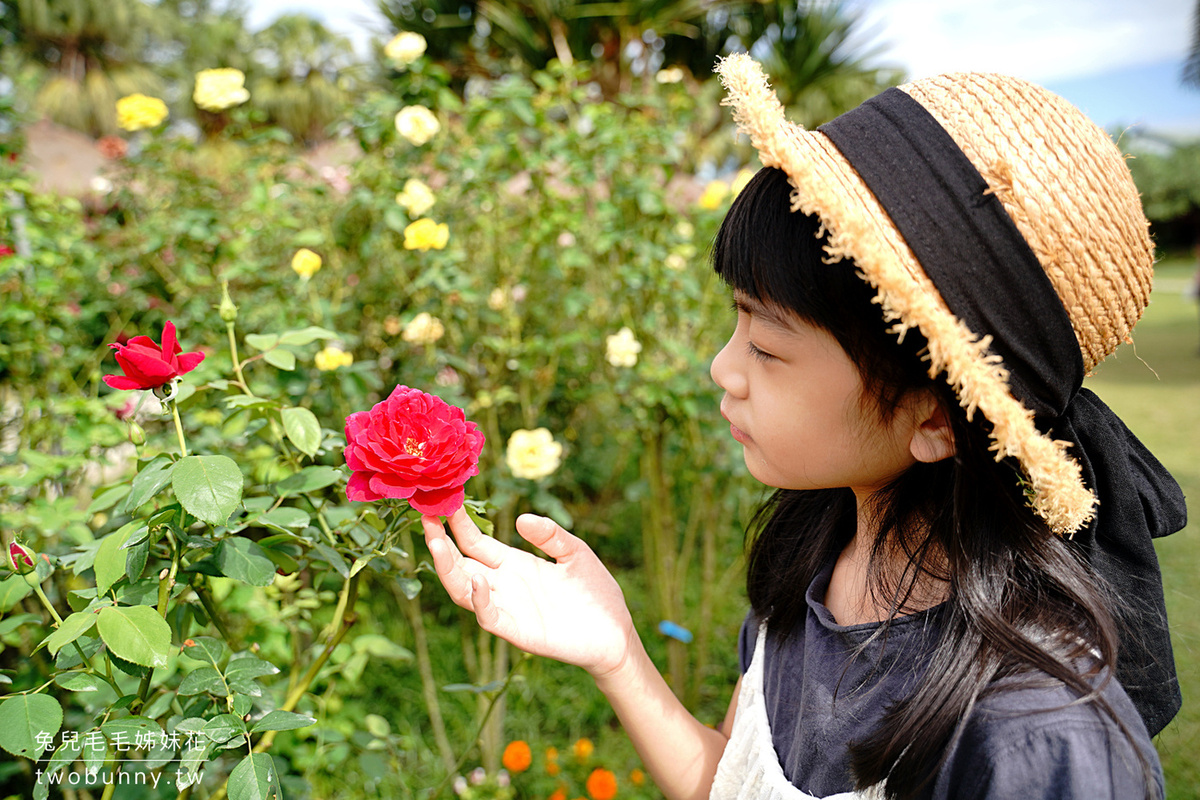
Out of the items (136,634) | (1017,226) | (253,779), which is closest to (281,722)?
(253,779)

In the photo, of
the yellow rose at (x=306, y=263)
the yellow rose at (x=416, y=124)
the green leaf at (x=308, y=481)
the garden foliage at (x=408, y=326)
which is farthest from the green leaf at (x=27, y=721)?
the yellow rose at (x=416, y=124)

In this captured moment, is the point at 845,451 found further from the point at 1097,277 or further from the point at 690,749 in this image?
the point at 690,749

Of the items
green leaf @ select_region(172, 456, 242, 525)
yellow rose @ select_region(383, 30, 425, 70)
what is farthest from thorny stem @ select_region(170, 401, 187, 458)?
yellow rose @ select_region(383, 30, 425, 70)

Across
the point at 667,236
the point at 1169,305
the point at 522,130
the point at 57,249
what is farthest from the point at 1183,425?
the point at 1169,305

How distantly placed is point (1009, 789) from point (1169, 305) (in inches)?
570

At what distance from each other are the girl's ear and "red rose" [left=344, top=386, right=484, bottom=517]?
0.44 meters

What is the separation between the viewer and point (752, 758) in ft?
2.96

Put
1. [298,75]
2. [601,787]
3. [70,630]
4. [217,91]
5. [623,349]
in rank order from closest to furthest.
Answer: [70,630], [601,787], [623,349], [217,91], [298,75]

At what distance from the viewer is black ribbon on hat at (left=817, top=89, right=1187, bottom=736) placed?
2.06 ft

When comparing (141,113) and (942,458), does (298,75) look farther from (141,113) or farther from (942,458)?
(942,458)

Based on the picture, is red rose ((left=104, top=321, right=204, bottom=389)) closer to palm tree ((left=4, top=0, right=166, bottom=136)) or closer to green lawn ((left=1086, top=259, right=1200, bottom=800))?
green lawn ((left=1086, top=259, right=1200, bottom=800))

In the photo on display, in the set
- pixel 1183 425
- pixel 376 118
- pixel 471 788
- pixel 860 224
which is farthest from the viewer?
pixel 1183 425

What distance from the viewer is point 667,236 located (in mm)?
1990

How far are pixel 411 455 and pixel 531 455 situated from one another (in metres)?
0.95
